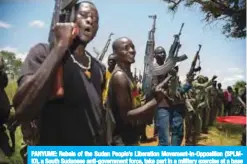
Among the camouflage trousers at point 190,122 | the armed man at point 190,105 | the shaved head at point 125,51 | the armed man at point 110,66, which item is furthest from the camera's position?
the camouflage trousers at point 190,122

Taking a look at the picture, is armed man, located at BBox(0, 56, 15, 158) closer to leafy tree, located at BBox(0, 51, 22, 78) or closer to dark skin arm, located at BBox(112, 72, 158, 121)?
leafy tree, located at BBox(0, 51, 22, 78)

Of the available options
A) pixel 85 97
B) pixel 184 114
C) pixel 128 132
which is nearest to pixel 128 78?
pixel 128 132

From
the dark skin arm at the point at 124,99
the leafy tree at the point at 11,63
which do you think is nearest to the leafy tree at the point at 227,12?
the dark skin arm at the point at 124,99

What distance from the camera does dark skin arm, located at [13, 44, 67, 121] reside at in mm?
1595

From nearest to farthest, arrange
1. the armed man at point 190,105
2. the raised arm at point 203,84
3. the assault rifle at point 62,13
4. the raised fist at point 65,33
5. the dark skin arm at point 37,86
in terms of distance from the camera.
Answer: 1. the dark skin arm at point 37,86
2. the raised fist at point 65,33
3. the assault rifle at point 62,13
4. the armed man at point 190,105
5. the raised arm at point 203,84

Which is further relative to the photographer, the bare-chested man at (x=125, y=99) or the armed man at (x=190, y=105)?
the armed man at (x=190, y=105)

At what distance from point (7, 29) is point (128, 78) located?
65 centimetres

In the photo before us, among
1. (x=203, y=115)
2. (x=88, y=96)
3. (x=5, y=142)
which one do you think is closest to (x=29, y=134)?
(x=5, y=142)

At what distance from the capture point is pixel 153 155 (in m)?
2.17

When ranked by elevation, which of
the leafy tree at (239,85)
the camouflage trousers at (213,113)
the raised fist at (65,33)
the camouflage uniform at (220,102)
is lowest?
the camouflage trousers at (213,113)

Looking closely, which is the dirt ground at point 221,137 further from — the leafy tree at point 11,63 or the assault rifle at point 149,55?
the leafy tree at point 11,63

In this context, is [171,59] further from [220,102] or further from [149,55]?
[220,102]

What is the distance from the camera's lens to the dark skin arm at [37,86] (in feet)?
5.23

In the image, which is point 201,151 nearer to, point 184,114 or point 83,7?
→ point 184,114
